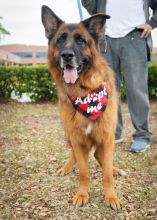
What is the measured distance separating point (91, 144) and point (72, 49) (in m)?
1.02

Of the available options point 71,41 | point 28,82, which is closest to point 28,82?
point 28,82

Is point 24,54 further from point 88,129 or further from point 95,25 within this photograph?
point 88,129

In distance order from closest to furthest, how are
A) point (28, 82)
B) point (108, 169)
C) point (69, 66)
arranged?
point (69, 66) < point (108, 169) < point (28, 82)

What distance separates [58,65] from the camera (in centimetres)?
358

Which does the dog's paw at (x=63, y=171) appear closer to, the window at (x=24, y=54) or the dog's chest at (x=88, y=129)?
the dog's chest at (x=88, y=129)

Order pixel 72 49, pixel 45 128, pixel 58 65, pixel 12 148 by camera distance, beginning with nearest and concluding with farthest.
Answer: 1. pixel 72 49
2. pixel 58 65
3. pixel 12 148
4. pixel 45 128

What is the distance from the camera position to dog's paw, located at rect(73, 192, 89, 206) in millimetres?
3447

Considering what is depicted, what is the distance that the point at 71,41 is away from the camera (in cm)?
347

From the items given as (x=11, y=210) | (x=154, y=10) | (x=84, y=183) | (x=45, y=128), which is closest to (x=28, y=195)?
(x=11, y=210)

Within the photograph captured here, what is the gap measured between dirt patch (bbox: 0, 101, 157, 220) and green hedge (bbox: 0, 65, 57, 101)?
5.89 meters

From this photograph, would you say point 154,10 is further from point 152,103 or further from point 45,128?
point 152,103

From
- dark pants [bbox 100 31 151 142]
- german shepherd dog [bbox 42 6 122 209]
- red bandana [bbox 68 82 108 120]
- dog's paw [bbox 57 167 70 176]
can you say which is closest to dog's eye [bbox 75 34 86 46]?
german shepherd dog [bbox 42 6 122 209]

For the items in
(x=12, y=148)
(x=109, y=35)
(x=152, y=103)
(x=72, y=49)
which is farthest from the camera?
(x=152, y=103)

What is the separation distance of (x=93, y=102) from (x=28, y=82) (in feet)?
30.6
